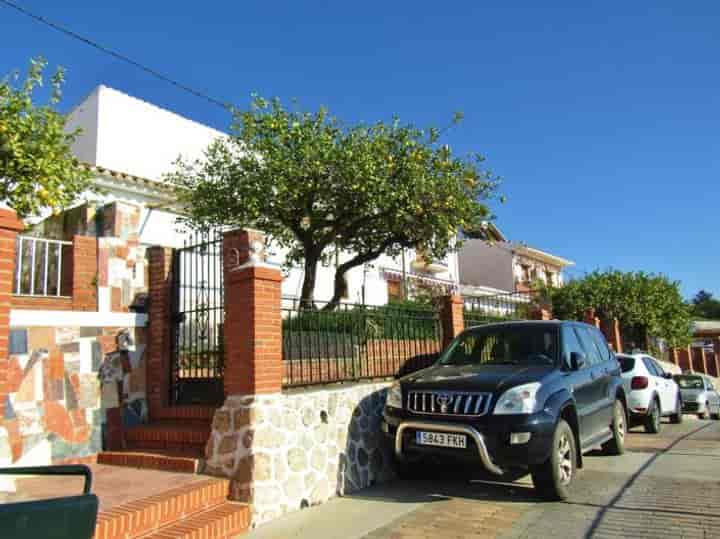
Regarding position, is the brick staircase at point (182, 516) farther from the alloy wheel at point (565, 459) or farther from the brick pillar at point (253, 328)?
the alloy wheel at point (565, 459)

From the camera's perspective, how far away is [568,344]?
A: 7.22 m

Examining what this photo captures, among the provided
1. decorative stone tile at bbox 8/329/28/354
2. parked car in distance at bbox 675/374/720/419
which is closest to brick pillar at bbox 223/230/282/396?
decorative stone tile at bbox 8/329/28/354

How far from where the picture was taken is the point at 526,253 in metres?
40.1

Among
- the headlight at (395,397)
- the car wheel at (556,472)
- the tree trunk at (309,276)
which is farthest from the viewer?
the tree trunk at (309,276)

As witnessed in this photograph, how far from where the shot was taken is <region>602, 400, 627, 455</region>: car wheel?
8469 mm

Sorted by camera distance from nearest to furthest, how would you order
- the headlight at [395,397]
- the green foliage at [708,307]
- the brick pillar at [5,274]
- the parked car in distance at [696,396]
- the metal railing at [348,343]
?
the brick pillar at [5,274], the headlight at [395,397], the metal railing at [348,343], the parked car in distance at [696,396], the green foliage at [708,307]

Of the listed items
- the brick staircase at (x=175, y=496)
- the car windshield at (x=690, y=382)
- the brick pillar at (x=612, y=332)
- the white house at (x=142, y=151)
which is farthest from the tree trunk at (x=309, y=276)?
the brick pillar at (x=612, y=332)

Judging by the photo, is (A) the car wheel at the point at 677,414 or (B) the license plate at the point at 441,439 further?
(A) the car wheel at the point at 677,414

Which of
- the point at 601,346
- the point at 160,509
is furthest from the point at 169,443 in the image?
the point at 601,346

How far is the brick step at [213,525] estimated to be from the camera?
15.0ft

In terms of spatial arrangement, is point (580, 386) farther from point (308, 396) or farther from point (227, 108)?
point (227, 108)

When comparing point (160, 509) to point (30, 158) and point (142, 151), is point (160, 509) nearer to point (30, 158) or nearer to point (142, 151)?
point (30, 158)

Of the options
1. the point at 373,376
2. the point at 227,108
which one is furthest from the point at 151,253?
the point at 227,108

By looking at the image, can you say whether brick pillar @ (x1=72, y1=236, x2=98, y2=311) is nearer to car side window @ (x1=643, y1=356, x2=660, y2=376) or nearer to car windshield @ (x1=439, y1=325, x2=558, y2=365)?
car windshield @ (x1=439, y1=325, x2=558, y2=365)
